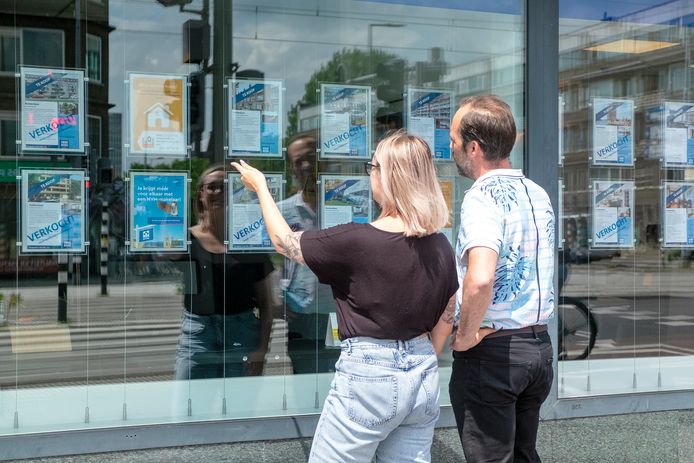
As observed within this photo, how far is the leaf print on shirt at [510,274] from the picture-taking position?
10.0ft

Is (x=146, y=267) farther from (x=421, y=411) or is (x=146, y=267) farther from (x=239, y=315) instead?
(x=421, y=411)

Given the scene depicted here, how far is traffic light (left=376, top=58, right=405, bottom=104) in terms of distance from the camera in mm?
5672

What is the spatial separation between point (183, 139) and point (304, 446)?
209 cm

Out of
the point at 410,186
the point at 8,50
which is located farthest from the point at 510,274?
the point at 8,50

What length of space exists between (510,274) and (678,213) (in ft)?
12.4

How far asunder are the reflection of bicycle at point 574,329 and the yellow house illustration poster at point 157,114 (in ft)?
9.46

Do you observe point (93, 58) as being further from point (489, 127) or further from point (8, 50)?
point (489, 127)

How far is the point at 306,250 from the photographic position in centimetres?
285

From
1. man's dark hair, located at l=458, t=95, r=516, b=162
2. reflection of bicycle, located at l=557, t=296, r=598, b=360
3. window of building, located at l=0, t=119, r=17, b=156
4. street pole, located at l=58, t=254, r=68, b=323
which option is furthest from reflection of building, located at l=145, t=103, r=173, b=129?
reflection of bicycle, located at l=557, t=296, r=598, b=360

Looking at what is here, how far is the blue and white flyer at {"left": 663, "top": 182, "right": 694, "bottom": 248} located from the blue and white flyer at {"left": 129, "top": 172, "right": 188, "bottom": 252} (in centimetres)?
366

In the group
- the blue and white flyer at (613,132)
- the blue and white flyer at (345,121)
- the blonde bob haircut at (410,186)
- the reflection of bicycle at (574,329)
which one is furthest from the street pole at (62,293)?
the blue and white flyer at (613,132)

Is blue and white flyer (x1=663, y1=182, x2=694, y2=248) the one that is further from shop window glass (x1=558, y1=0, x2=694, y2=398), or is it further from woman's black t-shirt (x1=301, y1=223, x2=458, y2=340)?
woman's black t-shirt (x1=301, y1=223, x2=458, y2=340)

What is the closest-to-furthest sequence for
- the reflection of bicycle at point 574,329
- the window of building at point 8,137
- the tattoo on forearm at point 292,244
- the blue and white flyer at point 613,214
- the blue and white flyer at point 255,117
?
1. the tattoo on forearm at point 292,244
2. the window of building at point 8,137
3. the blue and white flyer at point 255,117
4. the reflection of bicycle at point 574,329
5. the blue and white flyer at point 613,214

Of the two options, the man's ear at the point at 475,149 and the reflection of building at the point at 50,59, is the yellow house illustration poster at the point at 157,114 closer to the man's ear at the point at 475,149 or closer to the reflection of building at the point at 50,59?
the reflection of building at the point at 50,59
